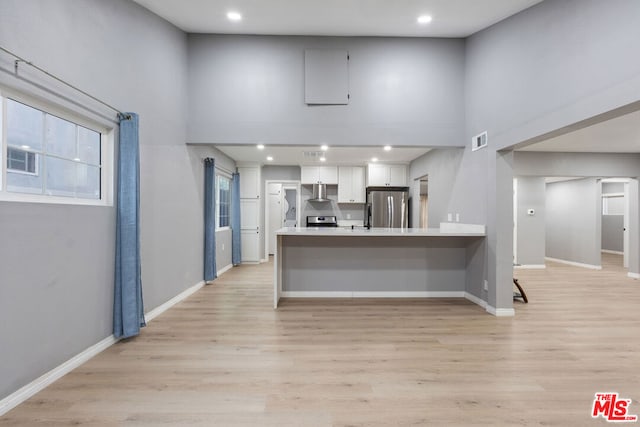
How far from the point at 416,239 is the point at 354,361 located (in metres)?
2.27

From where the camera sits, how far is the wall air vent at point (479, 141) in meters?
3.61

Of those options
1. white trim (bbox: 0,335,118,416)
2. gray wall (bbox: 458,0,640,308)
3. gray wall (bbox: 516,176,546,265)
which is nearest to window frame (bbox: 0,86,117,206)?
white trim (bbox: 0,335,118,416)

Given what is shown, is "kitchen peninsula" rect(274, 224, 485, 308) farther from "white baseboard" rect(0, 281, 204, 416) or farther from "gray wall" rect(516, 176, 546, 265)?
"gray wall" rect(516, 176, 546, 265)

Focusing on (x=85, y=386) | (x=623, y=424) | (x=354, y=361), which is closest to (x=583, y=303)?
(x=623, y=424)

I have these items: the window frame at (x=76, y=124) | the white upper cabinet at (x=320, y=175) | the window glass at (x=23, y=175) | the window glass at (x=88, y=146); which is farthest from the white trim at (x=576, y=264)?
the window glass at (x=23, y=175)

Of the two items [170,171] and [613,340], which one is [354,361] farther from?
[170,171]

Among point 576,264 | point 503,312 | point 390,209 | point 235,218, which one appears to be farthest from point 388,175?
point 576,264

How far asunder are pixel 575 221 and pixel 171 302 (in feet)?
29.4

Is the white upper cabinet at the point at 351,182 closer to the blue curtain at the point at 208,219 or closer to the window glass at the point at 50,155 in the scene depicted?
the blue curtain at the point at 208,219

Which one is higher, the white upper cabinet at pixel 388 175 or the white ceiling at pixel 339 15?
the white ceiling at pixel 339 15

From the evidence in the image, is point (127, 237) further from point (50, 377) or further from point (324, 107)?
point (324, 107)

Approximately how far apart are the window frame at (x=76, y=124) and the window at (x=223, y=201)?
3118mm

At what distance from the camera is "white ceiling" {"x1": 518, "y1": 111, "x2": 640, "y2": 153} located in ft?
13.3

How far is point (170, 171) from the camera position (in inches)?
145
